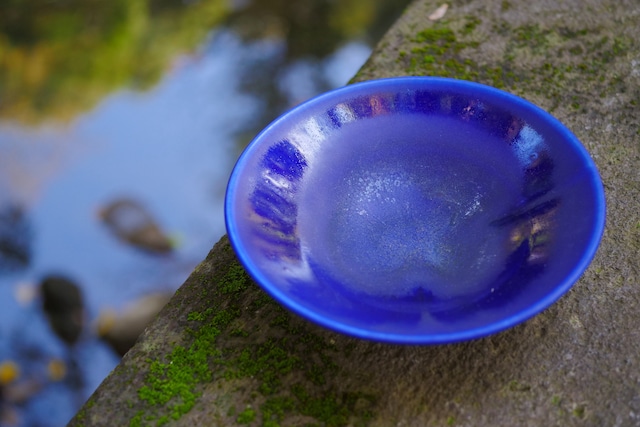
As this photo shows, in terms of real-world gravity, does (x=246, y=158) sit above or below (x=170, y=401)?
above

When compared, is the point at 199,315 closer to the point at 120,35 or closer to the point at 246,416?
the point at 246,416

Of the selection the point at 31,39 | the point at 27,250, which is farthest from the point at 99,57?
the point at 27,250

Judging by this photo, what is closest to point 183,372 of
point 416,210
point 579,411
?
point 416,210

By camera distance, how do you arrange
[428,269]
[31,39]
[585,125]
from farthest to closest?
[31,39] < [585,125] < [428,269]

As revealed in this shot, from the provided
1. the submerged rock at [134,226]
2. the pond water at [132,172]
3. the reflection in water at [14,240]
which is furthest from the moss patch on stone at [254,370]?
the reflection in water at [14,240]

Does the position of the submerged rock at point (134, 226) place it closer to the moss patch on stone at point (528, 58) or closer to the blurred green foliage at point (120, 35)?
the blurred green foliage at point (120, 35)

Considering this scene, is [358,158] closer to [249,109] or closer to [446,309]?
[446,309]

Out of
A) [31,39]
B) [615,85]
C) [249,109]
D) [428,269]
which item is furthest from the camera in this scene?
[31,39]
